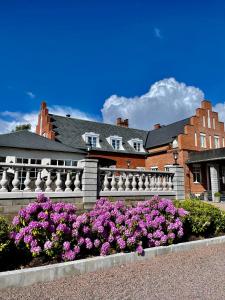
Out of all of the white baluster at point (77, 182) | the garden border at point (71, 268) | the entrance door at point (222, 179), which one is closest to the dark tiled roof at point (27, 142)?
the white baluster at point (77, 182)

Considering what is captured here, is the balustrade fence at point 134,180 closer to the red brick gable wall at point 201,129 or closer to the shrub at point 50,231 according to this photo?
the shrub at point 50,231

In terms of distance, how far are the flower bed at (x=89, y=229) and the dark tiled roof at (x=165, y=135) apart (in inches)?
826

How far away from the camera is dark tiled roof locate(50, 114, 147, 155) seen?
2391 cm

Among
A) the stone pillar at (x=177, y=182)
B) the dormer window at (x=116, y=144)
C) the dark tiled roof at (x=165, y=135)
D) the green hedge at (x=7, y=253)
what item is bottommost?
the green hedge at (x=7, y=253)

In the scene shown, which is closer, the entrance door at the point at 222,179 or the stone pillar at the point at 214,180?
the stone pillar at the point at 214,180

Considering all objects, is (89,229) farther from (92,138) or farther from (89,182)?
(92,138)

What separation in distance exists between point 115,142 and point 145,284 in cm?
2333

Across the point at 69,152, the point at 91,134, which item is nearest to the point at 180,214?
the point at 69,152

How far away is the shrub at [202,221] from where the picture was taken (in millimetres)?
6523

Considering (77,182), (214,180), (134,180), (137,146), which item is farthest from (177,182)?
(137,146)

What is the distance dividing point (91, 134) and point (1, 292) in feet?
72.9

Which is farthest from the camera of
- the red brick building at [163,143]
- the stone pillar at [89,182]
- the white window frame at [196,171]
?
the white window frame at [196,171]

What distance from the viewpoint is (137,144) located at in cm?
2855

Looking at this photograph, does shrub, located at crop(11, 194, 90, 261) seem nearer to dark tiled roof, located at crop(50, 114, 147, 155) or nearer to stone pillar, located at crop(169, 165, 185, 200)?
stone pillar, located at crop(169, 165, 185, 200)
